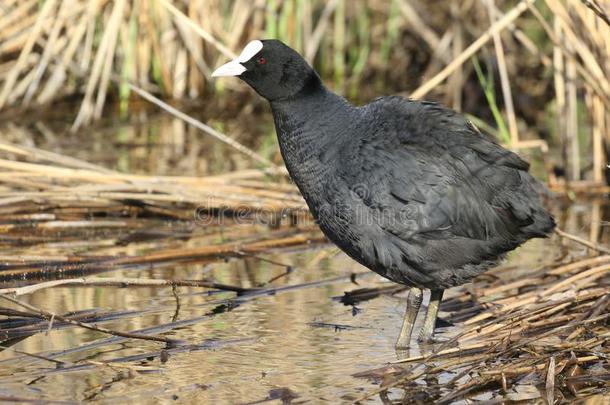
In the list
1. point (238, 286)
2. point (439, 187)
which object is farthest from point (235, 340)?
point (439, 187)

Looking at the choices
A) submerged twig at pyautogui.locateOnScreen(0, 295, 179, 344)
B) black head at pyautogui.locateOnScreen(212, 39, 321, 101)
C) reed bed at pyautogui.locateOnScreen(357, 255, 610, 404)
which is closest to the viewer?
reed bed at pyautogui.locateOnScreen(357, 255, 610, 404)

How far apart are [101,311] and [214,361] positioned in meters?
0.69

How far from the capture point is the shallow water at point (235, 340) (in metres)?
3.30

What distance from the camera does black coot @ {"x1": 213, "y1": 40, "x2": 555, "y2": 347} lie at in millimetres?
3684

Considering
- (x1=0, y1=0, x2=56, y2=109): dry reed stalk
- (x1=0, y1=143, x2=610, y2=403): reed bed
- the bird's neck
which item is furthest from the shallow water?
(x1=0, y1=0, x2=56, y2=109): dry reed stalk

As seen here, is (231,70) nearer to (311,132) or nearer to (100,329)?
(311,132)

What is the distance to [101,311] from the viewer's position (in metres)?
4.09

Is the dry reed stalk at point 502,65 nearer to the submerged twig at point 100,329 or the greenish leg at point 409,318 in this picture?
the greenish leg at point 409,318

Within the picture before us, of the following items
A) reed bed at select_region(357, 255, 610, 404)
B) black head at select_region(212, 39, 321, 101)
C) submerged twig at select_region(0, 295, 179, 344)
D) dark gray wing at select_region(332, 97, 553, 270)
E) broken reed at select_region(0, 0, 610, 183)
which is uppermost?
broken reed at select_region(0, 0, 610, 183)

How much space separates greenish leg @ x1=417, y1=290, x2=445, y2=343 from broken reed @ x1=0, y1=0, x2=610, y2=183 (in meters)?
2.07

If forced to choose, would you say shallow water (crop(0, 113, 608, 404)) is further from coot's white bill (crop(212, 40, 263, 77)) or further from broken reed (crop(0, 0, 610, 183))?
broken reed (crop(0, 0, 610, 183))

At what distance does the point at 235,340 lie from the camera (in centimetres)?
383

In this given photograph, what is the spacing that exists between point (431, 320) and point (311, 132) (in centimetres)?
84

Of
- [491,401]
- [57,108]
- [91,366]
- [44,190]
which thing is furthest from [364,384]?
[57,108]
